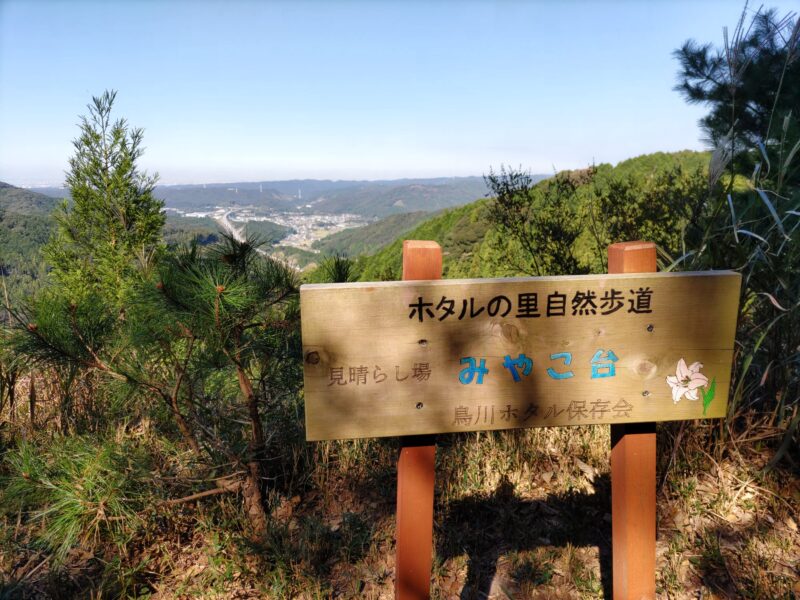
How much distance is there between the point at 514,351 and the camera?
4.10 feet

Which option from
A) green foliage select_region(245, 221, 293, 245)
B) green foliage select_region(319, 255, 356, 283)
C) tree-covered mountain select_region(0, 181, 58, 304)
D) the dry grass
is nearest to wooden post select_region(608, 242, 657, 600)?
the dry grass

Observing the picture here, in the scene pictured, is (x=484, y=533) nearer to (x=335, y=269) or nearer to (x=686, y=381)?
(x=686, y=381)

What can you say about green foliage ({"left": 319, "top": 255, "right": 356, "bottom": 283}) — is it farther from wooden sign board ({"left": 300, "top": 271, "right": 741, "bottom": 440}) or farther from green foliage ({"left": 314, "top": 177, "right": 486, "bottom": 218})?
green foliage ({"left": 314, "top": 177, "right": 486, "bottom": 218})

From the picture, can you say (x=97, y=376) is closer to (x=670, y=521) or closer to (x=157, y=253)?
(x=157, y=253)

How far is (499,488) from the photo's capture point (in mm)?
2074

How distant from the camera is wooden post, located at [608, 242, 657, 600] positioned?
1.41 meters

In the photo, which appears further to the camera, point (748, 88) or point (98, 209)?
point (98, 209)

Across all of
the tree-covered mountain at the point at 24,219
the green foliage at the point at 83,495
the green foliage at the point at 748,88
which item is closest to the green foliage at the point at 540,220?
the green foliage at the point at 748,88

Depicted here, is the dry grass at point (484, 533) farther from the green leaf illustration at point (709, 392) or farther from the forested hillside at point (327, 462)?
the green leaf illustration at point (709, 392)

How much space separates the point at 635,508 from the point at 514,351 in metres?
0.62

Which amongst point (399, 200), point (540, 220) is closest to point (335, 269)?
point (540, 220)

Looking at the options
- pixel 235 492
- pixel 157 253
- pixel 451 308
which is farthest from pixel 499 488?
pixel 157 253

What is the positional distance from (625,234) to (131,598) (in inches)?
137

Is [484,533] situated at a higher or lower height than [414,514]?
lower
